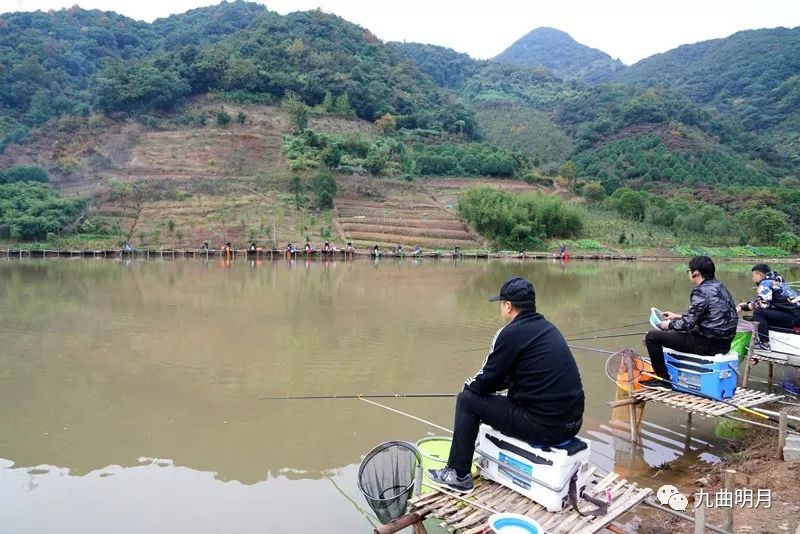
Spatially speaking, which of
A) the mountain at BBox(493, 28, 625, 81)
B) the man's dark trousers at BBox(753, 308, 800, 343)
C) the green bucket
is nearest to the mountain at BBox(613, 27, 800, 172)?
the mountain at BBox(493, 28, 625, 81)

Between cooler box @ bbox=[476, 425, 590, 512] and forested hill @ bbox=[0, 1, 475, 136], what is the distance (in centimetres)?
5338

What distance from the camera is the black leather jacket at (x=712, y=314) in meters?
4.71

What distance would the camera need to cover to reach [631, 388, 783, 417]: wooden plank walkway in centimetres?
453

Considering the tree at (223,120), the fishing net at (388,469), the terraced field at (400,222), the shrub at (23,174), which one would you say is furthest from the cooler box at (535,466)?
the tree at (223,120)

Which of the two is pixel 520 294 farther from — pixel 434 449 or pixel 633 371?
pixel 633 371

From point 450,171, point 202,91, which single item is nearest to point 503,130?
point 450,171

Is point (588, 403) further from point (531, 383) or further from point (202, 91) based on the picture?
point (202, 91)

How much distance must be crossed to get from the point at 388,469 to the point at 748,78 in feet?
352

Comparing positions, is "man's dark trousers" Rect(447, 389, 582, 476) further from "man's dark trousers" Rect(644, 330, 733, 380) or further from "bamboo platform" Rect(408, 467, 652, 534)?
"man's dark trousers" Rect(644, 330, 733, 380)

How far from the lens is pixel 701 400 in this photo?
472cm

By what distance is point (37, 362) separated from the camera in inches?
299

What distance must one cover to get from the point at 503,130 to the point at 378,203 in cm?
4764

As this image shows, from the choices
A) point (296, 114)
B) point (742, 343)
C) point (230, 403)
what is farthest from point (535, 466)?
point (296, 114)

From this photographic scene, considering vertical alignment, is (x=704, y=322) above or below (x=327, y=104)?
below
